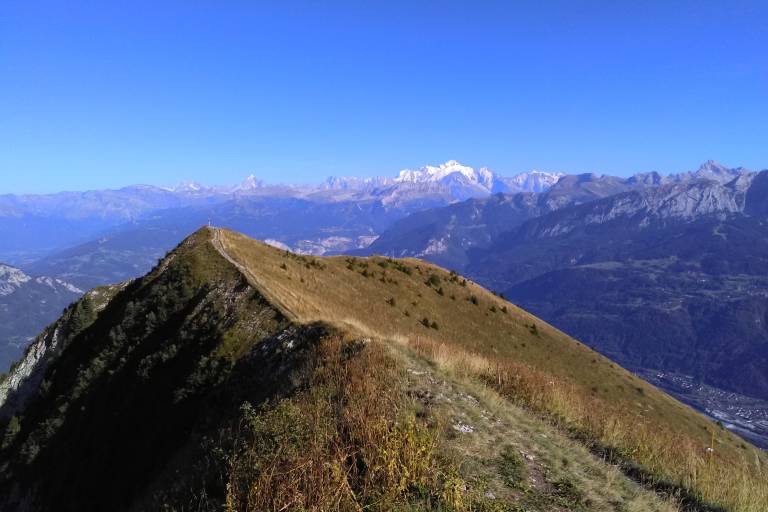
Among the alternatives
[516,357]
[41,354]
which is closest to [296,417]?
[516,357]

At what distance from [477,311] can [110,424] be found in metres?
37.0

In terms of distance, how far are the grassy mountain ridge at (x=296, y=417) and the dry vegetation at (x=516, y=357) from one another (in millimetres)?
111

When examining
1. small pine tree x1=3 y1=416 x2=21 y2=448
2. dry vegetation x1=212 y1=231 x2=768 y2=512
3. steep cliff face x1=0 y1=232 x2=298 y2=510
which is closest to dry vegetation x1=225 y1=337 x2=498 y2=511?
steep cliff face x1=0 y1=232 x2=298 y2=510

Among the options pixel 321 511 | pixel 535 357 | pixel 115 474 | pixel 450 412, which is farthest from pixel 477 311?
pixel 321 511

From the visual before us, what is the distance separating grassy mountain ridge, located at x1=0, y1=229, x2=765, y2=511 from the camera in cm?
743

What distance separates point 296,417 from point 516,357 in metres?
38.9

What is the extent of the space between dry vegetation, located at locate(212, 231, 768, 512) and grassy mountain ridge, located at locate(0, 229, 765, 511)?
0.36 ft

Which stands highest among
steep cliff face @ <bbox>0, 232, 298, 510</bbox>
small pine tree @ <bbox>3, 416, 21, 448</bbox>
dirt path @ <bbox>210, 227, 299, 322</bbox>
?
dirt path @ <bbox>210, 227, 299, 322</bbox>

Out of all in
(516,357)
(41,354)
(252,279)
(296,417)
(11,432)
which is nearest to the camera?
(296,417)

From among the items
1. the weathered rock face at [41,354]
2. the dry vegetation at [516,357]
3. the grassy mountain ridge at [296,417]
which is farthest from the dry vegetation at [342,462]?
the weathered rock face at [41,354]

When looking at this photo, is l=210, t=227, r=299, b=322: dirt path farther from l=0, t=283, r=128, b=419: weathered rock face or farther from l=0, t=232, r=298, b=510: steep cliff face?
l=0, t=283, r=128, b=419: weathered rock face

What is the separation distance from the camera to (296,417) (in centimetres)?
888

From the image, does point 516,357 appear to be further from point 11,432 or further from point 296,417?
point 11,432

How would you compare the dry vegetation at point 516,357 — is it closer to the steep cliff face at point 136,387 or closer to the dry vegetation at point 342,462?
the steep cliff face at point 136,387
